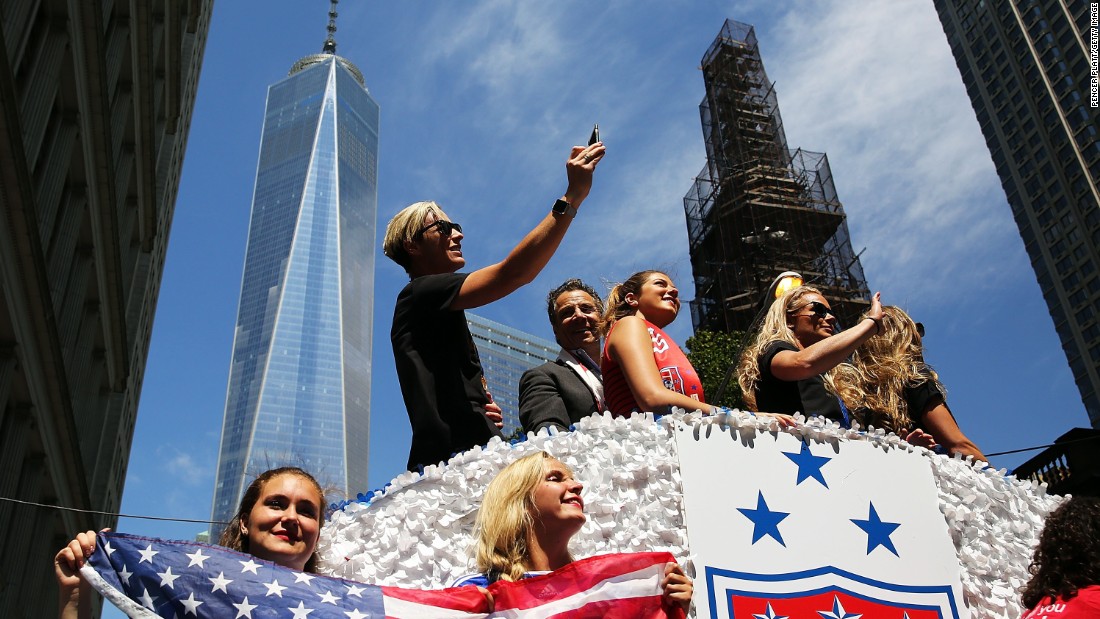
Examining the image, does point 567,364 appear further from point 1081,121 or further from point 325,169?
point 325,169

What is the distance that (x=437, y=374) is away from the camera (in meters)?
3.52

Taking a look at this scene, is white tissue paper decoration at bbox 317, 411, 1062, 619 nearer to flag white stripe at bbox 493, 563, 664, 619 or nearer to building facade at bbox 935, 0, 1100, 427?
flag white stripe at bbox 493, 563, 664, 619

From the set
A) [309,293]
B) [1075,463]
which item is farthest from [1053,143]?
[309,293]

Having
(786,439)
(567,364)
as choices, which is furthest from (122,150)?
(786,439)

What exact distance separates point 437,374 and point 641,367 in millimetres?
797

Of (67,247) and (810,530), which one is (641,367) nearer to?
(810,530)

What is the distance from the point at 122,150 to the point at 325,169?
137 metres

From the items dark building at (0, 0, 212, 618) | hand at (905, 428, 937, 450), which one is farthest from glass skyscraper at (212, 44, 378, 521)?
hand at (905, 428, 937, 450)

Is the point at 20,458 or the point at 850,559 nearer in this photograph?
the point at 850,559

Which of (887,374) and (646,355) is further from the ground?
(887,374)

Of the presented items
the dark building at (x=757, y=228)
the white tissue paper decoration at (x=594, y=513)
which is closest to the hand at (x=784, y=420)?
the white tissue paper decoration at (x=594, y=513)

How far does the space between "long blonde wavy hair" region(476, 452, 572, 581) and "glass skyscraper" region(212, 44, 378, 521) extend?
13048 centimetres

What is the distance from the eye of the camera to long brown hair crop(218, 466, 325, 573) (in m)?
2.94

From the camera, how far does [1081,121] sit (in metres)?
60.9
